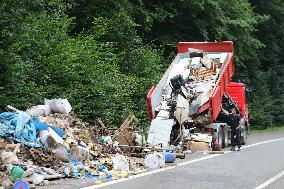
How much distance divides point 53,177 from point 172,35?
18510 mm

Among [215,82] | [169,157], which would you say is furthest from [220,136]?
[169,157]

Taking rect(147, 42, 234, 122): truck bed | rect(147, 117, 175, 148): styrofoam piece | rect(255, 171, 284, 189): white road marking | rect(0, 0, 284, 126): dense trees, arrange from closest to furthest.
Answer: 1. rect(255, 171, 284, 189): white road marking
2. rect(0, 0, 284, 126): dense trees
3. rect(147, 117, 175, 148): styrofoam piece
4. rect(147, 42, 234, 122): truck bed

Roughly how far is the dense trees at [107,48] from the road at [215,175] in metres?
4.50

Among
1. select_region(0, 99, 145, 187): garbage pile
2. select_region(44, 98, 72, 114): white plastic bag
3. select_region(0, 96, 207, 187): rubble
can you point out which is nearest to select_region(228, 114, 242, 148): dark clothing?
select_region(0, 96, 207, 187): rubble

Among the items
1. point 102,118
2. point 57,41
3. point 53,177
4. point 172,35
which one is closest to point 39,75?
point 57,41

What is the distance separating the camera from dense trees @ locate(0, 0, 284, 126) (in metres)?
15.1

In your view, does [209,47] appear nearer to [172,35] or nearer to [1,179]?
[172,35]

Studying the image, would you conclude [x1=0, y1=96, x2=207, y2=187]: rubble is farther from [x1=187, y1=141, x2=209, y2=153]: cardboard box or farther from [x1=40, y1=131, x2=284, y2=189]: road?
[x1=187, y1=141, x2=209, y2=153]: cardboard box

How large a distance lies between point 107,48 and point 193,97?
14.7 ft

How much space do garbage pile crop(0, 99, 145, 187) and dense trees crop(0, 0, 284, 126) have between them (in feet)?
4.98

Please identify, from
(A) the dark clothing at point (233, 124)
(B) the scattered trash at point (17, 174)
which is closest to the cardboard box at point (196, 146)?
(A) the dark clothing at point (233, 124)

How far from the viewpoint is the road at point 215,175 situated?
10.2m

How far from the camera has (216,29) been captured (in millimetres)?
28312

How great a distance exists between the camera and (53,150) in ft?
38.4
